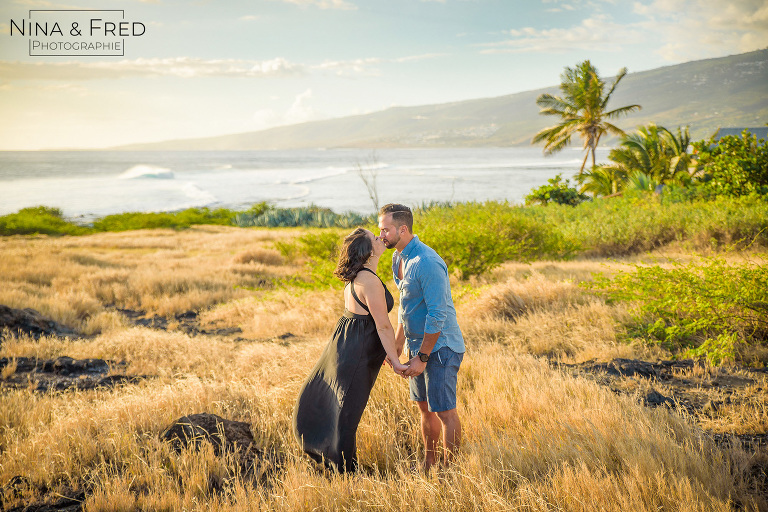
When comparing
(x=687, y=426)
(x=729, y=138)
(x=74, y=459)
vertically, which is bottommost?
(x=74, y=459)

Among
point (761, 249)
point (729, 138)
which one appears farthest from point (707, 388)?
point (729, 138)

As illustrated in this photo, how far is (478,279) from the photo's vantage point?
10.9 meters

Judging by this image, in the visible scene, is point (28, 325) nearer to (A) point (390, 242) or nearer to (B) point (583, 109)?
(A) point (390, 242)

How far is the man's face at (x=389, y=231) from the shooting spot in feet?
11.3

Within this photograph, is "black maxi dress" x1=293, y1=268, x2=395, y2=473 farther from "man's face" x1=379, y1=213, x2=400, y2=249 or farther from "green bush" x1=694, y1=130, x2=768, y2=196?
"green bush" x1=694, y1=130, x2=768, y2=196

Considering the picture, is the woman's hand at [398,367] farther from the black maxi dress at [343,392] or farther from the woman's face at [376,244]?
the woman's face at [376,244]

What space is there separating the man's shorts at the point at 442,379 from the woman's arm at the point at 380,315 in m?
0.20

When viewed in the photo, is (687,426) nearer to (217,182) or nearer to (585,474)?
(585,474)

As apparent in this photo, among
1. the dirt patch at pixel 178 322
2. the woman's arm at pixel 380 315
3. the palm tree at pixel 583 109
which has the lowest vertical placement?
the dirt patch at pixel 178 322

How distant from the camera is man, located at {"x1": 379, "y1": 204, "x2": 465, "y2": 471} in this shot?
3.30 meters

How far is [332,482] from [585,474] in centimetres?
157

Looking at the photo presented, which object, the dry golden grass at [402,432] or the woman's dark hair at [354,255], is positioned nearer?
the dry golden grass at [402,432]

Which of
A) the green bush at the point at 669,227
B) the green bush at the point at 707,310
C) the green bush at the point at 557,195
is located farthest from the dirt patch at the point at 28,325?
the green bush at the point at 557,195

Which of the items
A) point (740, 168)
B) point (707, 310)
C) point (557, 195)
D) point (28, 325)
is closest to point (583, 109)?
point (557, 195)
